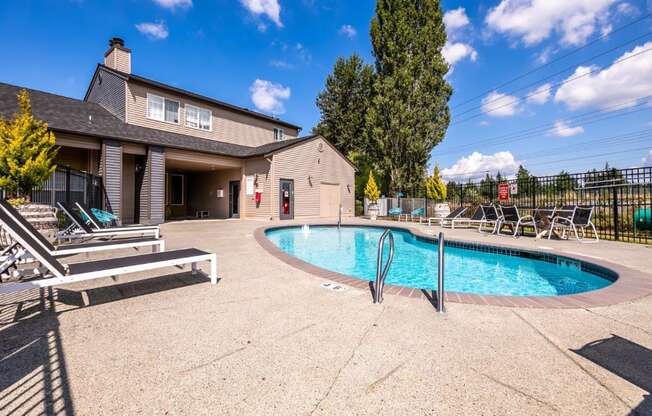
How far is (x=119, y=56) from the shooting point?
14.4 meters

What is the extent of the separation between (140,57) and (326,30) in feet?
45.1

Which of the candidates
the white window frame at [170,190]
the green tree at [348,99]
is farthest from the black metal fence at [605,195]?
the white window frame at [170,190]

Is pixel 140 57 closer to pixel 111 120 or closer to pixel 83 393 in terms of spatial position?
pixel 111 120

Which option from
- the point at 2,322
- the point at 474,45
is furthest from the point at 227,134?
the point at 474,45

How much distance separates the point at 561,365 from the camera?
1.97 meters

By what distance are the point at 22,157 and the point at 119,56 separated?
30.3ft

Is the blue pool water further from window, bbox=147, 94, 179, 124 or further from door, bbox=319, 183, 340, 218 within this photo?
window, bbox=147, 94, 179, 124

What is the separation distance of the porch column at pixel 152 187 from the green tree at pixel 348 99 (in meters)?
18.5

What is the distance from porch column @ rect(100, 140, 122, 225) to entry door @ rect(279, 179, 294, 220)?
710cm

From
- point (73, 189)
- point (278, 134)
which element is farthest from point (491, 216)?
point (73, 189)

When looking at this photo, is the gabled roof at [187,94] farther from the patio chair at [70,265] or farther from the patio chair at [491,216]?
the patio chair at [491,216]

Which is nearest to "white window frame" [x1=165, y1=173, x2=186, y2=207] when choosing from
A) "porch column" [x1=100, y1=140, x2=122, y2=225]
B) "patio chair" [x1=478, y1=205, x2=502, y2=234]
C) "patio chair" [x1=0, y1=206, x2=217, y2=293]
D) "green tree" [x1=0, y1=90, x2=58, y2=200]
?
"porch column" [x1=100, y1=140, x2=122, y2=225]

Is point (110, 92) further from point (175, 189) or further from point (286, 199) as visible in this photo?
point (286, 199)

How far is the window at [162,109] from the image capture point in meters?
14.2
